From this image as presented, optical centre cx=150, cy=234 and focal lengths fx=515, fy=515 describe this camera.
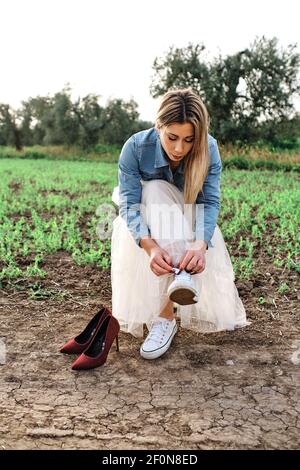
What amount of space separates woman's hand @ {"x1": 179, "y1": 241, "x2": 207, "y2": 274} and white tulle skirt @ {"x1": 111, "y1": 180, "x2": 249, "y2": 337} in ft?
0.30

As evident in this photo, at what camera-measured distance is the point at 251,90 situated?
18.4 meters

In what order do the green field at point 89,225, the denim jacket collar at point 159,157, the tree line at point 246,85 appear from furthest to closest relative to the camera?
the tree line at point 246,85
the green field at point 89,225
the denim jacket collar at point 159,157

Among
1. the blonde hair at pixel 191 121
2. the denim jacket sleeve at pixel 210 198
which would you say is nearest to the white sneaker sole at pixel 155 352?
the denim jacket sleeve at pixel 210 198

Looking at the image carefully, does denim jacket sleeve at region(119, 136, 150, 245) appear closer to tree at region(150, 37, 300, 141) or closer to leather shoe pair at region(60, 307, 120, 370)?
leather shoe pair at region(60, 307, 120, 370)

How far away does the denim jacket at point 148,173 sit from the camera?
109 inches

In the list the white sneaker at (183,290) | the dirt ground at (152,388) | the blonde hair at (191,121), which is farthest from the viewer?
the blonde hair at (191,121)

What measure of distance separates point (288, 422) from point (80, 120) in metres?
21.7

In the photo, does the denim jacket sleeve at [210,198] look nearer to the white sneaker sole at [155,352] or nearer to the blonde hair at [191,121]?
the blonde hair at [191,121]

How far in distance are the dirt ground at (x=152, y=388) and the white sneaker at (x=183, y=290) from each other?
0.36m

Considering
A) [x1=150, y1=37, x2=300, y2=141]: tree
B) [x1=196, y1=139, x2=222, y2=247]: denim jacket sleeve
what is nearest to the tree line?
[x1=150, y1=37, x2=300, y2=141]: tree

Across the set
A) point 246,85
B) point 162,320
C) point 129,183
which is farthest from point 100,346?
point 246,85

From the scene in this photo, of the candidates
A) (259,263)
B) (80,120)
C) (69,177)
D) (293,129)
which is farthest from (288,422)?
(80,120)

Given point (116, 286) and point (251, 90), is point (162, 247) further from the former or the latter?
point (251, 90)
